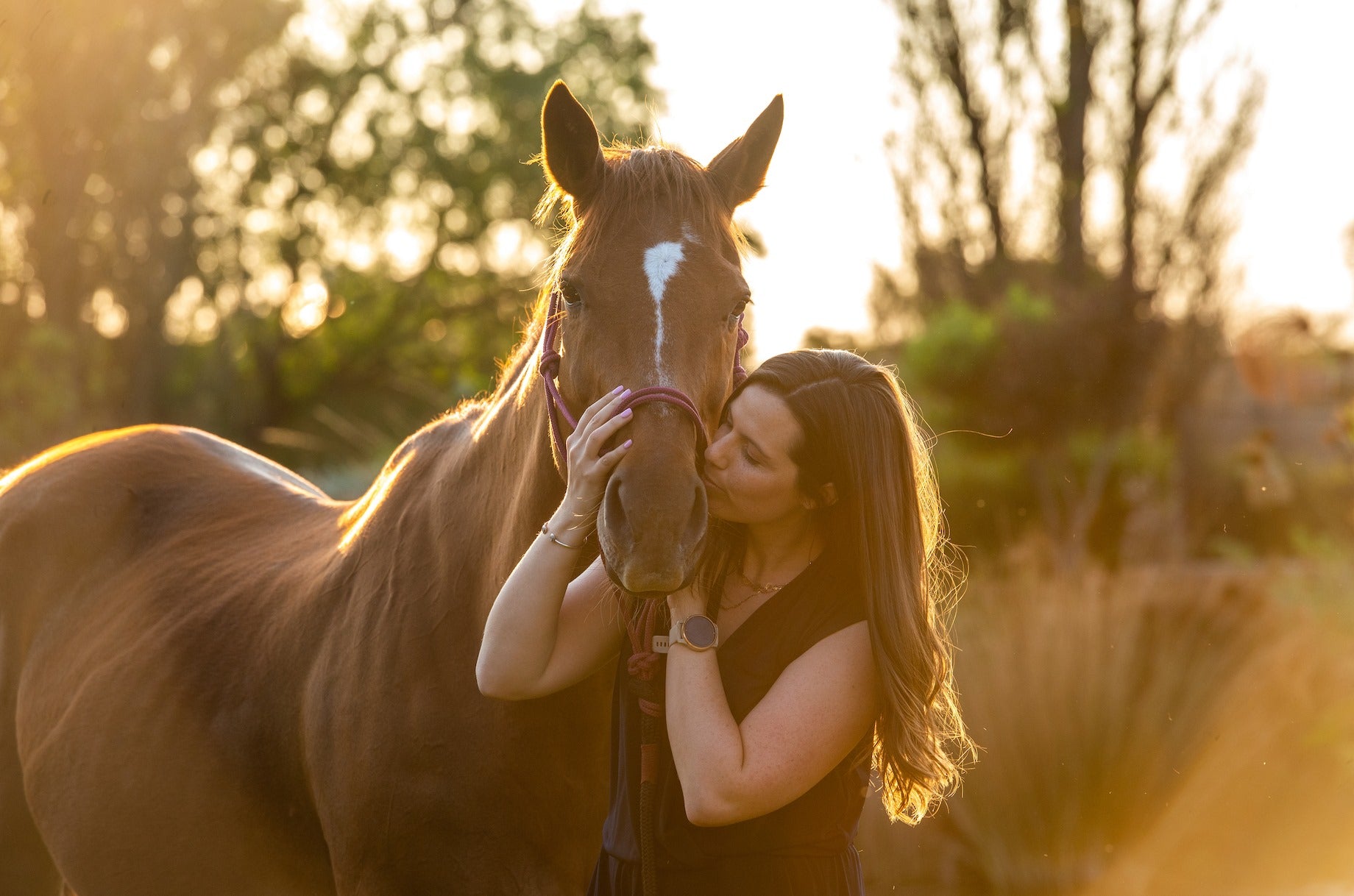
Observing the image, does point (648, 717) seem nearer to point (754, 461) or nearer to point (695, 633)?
point (695, 633)

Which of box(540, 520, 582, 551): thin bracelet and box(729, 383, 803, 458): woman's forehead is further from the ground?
box(729, 383, 803, 458): woman's forehead

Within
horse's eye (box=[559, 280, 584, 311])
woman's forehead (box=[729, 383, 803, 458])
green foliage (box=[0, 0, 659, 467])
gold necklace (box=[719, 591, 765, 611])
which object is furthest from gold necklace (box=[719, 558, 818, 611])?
green foliage (box=[0, 0, 659, 467])

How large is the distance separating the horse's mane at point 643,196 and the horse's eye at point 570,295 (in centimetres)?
7

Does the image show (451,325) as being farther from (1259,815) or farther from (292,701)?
(292,701)

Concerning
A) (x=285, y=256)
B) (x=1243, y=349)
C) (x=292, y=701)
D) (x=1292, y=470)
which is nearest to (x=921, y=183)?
(x=1243, y=349)

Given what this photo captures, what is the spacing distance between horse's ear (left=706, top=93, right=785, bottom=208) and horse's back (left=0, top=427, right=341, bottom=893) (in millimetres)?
1336

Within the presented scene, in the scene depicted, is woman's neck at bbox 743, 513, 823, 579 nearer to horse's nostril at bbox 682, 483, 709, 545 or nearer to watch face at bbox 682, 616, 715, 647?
watch face at bbox 682, 616, 715, 647

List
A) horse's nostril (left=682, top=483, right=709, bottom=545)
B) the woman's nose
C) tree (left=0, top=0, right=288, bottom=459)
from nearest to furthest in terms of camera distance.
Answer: horse's nostril (left=682, top=483, right=709, bottom=545)
the woman's nose
tree (left=0, top=0, right=288, bottom=459)

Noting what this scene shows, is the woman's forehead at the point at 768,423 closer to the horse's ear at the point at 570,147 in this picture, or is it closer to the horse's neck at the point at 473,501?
the horse's neck at the point at 473,501

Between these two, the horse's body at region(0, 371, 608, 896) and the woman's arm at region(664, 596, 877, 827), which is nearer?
the woman's arm at region(664, 596, 877, 827)

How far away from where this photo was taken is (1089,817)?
481 cm

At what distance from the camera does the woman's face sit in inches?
76.9

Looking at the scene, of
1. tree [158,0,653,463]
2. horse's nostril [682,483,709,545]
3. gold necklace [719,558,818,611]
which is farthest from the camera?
tree [158,0,653,463]

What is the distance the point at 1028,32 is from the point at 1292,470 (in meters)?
4.62
